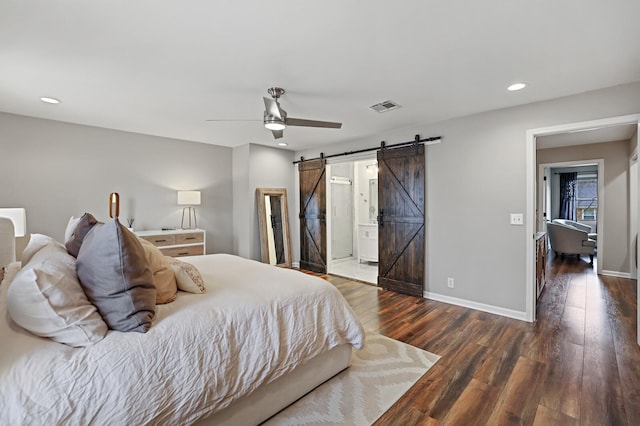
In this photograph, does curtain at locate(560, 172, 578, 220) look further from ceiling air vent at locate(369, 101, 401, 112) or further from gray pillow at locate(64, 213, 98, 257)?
gray pillow at locate(64, 213, 98, 257)

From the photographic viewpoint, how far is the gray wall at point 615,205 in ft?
17.0

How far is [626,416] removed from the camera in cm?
182

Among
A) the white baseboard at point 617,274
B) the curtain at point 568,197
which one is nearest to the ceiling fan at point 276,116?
the white baseboard at point 617,274

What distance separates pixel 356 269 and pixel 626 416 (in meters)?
4.35

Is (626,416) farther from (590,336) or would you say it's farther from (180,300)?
(180,300)

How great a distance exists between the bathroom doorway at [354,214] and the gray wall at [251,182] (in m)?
1.29

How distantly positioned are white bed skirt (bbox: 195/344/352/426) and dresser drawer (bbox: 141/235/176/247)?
335 cm

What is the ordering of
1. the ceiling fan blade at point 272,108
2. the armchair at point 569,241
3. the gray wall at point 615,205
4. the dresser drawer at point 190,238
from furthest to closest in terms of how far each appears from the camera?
the armchair at point 569,241
the gray wall at point 615,205
the dresser drawer at point 190,238
the ceiling fan blade at point 272,108

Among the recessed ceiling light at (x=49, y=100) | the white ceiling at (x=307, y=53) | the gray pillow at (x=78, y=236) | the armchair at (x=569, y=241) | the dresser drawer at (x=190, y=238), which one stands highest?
the white ceiling at (x=307, y=53)

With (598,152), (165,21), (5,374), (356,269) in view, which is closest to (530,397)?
(5,374)

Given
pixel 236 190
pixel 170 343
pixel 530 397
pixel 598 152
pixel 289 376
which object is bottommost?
pixel 530 397

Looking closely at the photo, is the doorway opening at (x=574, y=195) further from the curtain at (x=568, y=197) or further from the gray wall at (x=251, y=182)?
the gray wall at (x=251, y=182)

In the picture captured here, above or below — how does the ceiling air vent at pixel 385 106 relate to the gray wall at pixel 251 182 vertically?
above

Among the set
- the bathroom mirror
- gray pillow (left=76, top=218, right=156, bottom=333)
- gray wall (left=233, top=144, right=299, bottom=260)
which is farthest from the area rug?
gray wall (left=233, top=144, right=299, bottom=260)
